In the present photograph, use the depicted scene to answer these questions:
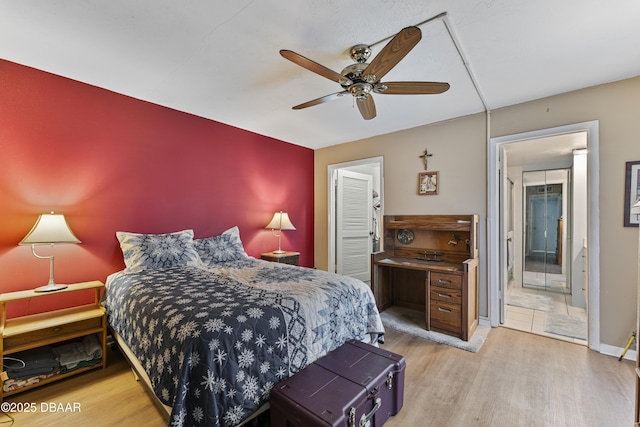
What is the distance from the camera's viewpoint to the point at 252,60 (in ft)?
7.11

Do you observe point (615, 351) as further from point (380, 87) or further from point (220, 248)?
point (220, 248)

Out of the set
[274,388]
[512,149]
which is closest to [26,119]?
[274,388]

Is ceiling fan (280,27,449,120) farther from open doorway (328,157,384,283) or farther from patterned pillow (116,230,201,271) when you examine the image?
open doorway (328,157,384,283)

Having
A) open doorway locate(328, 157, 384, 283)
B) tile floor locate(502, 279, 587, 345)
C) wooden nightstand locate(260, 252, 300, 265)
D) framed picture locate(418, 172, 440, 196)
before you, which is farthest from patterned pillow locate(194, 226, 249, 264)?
tile floor locate(502, 279, 587, 345)

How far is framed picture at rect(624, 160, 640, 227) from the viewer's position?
234 cm

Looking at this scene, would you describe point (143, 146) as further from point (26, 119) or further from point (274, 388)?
point (274, 388)

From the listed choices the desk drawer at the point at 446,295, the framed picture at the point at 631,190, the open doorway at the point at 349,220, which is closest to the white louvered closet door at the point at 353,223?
the open doorway at the point at 349,220

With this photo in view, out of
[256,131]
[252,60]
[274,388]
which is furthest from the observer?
[256,131]

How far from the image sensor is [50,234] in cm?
213

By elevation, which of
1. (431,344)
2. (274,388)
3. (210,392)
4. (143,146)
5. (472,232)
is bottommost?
(431,344)

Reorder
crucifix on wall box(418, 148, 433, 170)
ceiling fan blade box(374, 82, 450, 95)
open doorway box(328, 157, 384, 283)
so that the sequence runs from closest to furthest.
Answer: ceiling fan blade box(374, 82, 450, 95)
crucifix on wall box(418, 148, 433, 170)
open doorway box(328, 157, 384, 283)

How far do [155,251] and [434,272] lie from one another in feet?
9.59

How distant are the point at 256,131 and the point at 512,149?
3.67 meters

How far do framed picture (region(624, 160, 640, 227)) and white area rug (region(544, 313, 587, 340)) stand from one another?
1.30 metres
